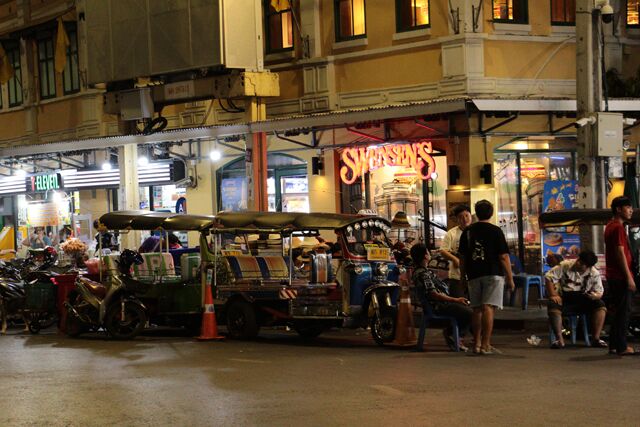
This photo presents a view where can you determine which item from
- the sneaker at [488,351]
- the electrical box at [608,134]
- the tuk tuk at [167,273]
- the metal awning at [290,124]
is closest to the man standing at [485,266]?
the sneaker at [488,351]

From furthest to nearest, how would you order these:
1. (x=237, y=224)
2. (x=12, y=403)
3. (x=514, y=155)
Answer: (x=514, y=155) → (x=237, y=224) → (x=12, y=403)

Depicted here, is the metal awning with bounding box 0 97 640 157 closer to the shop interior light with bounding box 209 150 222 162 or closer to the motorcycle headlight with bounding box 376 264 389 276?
the shop interior light with bounding box 209 150 222 162

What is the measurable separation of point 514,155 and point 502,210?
46.0 inches

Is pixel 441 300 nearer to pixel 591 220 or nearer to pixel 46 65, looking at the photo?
pixel 591 220

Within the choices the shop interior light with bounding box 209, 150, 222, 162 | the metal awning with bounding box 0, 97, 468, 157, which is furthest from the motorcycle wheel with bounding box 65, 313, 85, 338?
the shop interior light with bounding box 209, 150, 222, 162

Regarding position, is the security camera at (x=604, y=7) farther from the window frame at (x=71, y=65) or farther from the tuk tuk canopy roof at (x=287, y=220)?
the window frame at (x=71, y=65)

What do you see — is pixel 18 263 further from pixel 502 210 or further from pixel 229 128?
pixel 502 210

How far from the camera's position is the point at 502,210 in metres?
22.7

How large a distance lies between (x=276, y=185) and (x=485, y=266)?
1312 centimetres

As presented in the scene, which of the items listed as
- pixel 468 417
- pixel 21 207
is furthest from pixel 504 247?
pixel 21 207

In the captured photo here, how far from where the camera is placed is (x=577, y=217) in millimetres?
16156

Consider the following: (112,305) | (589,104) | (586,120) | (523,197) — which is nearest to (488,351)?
(586,120)

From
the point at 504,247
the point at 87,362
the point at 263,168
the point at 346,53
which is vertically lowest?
the point at 87,362

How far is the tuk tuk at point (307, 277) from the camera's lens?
15.6 metres
